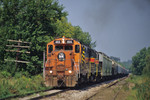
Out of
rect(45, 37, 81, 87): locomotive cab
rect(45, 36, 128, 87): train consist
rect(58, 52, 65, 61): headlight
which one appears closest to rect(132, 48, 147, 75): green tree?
rect(45, 36, 128, 87): train consist

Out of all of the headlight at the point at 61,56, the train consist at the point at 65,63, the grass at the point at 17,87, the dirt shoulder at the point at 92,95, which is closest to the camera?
the dirt shoulder at the point at 92,95

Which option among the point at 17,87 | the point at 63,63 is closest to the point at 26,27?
the point at 63,63

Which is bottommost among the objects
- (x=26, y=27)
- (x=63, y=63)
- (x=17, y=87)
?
(x=17, y=87)

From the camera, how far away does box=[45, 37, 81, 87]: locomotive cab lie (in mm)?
14992

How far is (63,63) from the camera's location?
15.5m

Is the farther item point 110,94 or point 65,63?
point 65,63

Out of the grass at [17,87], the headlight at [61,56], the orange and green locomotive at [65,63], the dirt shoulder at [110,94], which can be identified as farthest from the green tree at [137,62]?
the grass at [17,87]

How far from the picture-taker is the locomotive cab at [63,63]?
14992 millimetres

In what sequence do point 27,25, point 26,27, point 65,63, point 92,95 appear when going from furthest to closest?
point 27,25 < point 26,27 < point 65,63 < point 92,95

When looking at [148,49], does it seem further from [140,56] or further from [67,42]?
[67,42]

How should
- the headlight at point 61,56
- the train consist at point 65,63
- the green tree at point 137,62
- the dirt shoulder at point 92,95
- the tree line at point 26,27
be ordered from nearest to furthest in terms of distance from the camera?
1. the dirt shoulder at point 92,95
2. the train consist at point 65,63
3. the headlight at point 61,56
4. the tree line at point 26,27
5. the green tree at point 137,62

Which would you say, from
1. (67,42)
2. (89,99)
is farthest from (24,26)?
(89,99)

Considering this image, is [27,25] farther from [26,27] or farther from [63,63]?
→ [63,63]

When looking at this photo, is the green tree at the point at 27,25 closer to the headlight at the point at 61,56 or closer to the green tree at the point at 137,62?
the headlight at the point at 61,56
